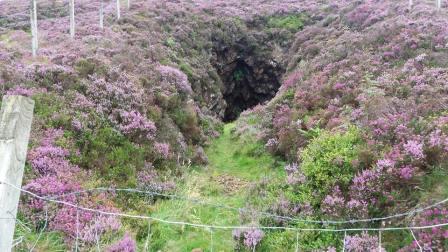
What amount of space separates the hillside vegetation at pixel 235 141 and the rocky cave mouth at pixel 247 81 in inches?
158

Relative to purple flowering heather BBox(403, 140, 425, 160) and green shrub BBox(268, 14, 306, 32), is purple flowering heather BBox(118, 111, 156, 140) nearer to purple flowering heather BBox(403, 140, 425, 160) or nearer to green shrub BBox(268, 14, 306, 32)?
purple flowering heather BBox(403, 140, 425, 160)

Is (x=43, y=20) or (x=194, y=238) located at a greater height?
(x=43, y=20)

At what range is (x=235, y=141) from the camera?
18.7 m

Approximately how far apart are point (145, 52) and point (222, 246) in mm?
13162

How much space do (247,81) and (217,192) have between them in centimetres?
1876

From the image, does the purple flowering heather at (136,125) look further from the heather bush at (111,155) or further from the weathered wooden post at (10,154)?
the weathered wooden post at (10,154)

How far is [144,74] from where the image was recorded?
17172 mm

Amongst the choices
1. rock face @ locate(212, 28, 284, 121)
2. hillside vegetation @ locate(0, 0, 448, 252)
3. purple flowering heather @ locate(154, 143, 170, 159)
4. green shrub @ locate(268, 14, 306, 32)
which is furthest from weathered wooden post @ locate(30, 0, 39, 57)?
green shrub @ locate(268, 14, 306, 32)

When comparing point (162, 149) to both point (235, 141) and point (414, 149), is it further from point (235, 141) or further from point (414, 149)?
point (414, 149)

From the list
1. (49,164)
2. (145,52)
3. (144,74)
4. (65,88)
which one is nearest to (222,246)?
(49,164)

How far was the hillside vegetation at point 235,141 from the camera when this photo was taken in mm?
8531

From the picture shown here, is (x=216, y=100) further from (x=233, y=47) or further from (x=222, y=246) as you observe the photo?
(x=222, y=246)

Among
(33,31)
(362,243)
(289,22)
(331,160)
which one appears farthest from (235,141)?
(289,22)

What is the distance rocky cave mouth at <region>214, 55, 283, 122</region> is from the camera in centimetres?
2955
